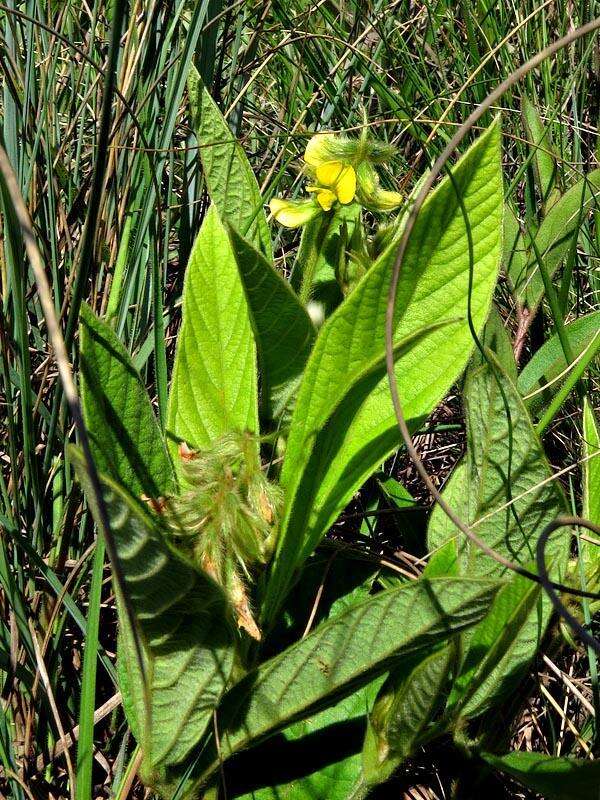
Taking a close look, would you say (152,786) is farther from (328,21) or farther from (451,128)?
(328,21)

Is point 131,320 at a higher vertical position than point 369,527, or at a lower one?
higher

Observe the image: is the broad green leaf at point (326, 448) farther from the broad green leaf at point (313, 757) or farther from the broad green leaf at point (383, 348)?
the broad green leaf at point (313, 757)

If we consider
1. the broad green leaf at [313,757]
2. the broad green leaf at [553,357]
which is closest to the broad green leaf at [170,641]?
the broad green leaf at [313,757]

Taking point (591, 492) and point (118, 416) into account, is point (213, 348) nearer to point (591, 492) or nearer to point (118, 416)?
point (118, 416)

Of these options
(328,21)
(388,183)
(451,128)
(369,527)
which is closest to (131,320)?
(369,527)

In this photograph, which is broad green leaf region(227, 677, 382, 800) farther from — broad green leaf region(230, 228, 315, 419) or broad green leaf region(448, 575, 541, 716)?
broad green leaf region(230, 228, 315, 419)

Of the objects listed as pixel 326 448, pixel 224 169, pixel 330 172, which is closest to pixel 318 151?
pixel 330 172

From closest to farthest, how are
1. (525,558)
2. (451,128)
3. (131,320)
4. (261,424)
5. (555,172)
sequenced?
(525,558), (261,424), (131,320), (555,172), (451,128)
